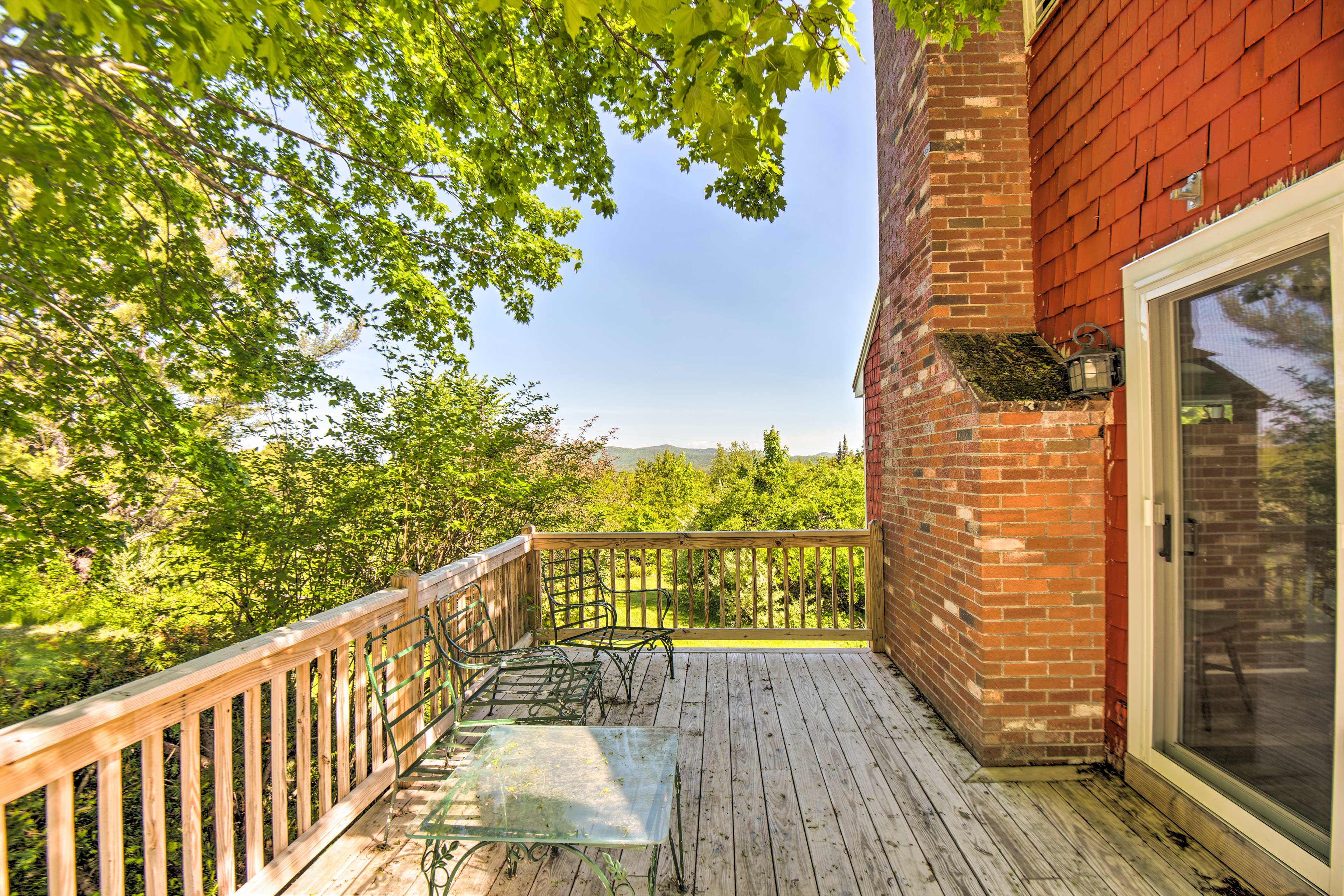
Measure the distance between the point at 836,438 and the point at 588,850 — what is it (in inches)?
1031

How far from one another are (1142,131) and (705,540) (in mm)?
3324

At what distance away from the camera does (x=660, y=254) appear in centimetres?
1833

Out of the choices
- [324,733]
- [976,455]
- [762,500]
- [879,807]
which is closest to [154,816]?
[324,733]

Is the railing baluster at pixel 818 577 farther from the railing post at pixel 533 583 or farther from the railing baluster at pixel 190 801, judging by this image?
the railing baluster at pixel 190 801

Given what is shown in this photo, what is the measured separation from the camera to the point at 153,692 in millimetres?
1355

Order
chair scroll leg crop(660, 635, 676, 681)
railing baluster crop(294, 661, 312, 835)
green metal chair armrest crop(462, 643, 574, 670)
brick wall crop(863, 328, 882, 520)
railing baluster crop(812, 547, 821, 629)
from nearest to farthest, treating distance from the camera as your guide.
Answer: railing baluster crop(294, 661, 312, 835) < green metal chair armrest crop(462, 643, 574, 670) < chair scroll leg crop(660, 635, 676, 681) < railing baluster crop(812, 547, 821, 629) < brick wall crop(863, 328, 882, 520)

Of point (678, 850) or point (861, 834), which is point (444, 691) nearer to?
point (678, 850)

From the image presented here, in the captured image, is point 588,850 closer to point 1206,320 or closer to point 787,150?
point 1206,320

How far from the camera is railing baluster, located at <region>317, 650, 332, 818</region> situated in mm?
2064

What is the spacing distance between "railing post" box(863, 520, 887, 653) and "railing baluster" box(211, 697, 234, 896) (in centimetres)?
370

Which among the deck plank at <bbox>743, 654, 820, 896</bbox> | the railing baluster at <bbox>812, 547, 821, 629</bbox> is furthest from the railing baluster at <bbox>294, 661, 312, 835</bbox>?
the railing baluster at <bbox>812, 547, 821, 629</bbox>

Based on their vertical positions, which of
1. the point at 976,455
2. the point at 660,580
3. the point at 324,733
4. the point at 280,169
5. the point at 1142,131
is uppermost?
the point at 280,169

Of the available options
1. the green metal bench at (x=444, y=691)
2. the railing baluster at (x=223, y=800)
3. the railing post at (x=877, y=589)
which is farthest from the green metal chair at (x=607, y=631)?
the railing baluster at (x=223, y=800)

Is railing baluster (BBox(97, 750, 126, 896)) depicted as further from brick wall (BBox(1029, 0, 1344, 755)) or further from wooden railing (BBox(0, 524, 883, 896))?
brick wall (BBox(1029, 0, 1344, 755))
